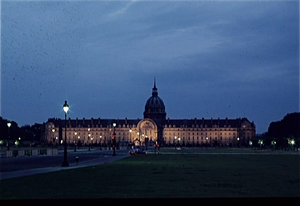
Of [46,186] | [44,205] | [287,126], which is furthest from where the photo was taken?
[287,126]

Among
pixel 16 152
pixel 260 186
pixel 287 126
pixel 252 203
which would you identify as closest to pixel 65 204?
pixel 252 203

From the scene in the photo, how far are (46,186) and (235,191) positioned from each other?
7496 mm

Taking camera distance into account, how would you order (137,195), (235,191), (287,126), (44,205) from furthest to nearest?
(287,126) < (235,191) < (137,195) < (44,205)

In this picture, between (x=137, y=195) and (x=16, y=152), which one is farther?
(x=16, y=152)

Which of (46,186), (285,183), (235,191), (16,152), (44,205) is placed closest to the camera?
(44,205)

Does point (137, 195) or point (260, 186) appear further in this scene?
point (260, 186)

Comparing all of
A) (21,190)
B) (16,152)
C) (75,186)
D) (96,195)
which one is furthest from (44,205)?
(16,152)

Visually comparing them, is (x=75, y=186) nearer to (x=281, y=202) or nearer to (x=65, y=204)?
(x=65, y=204)

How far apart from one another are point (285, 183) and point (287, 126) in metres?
160

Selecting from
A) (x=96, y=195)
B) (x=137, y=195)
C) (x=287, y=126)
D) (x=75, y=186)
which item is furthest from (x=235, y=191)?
(x=287, y=126)

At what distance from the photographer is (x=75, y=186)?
65.9 ft

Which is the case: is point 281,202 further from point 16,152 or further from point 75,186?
point 16,152

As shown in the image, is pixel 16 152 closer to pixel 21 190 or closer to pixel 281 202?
pixel 21 190

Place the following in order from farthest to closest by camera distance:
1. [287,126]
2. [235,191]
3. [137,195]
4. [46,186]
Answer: [287,126] < [46,186] < [235,191] < [137,195]
